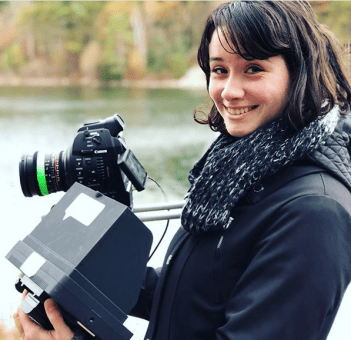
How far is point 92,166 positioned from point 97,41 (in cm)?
511

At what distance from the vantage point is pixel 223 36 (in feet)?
2.52

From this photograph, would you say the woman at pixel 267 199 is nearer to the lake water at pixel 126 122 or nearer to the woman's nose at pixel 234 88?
the woman's nose at pixel 234 88

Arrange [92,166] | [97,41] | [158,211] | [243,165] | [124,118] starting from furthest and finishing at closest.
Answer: [124,118]
[97,41]
[158,211]
[92,166]
[243,165]

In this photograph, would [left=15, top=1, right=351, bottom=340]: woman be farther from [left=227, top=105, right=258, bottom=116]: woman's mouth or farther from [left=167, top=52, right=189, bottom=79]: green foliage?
[left=167, top=52, right=189, bottom=79]: green foliage

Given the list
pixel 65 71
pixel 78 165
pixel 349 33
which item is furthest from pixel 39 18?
pixel 78 165

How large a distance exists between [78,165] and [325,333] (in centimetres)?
62

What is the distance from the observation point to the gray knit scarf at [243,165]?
2.42 feet

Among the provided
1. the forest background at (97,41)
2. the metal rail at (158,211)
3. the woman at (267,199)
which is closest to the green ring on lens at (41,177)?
the metal rail at (158,211)

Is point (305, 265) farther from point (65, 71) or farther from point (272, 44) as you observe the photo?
point (65, 71)

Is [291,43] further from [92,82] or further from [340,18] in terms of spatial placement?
[92,82]

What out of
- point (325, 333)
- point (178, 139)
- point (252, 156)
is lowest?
point (178, 139)

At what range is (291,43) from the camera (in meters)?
0.75

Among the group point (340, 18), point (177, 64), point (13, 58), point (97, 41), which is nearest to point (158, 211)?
point (340, 18)

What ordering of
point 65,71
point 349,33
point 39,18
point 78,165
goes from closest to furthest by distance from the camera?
point 78,165 → point 349,33 → point 39,18 → point 65,71
